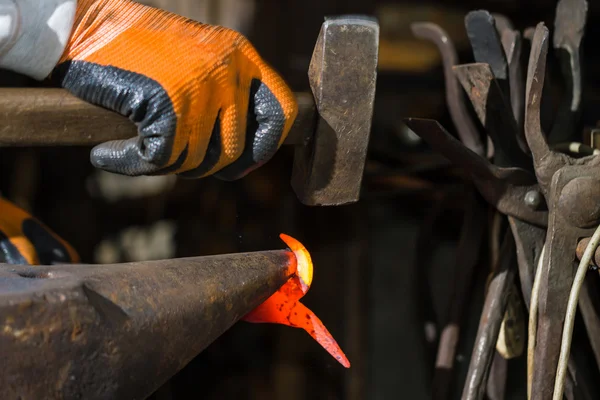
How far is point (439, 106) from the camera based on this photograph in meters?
1.82

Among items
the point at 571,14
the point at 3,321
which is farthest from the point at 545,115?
the point at 3,321

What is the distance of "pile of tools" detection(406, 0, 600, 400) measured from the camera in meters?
0.84

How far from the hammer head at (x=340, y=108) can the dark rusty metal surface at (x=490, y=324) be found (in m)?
0.29

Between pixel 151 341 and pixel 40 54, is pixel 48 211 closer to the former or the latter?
pixel 40 54

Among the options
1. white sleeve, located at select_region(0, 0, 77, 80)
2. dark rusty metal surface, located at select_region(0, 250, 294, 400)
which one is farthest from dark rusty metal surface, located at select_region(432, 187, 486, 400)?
white sleeve, located at select_region(0, 0, 77, 80)

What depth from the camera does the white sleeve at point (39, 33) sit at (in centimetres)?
72

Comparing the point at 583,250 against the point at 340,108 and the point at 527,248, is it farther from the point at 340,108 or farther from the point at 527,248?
the point at 340,108

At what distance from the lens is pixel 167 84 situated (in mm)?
719

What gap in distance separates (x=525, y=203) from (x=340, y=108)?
32 cm

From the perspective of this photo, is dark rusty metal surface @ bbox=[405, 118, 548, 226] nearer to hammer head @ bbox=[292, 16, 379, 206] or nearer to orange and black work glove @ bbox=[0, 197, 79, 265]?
hammer head @ bbox=[292, 16, 379, 206]

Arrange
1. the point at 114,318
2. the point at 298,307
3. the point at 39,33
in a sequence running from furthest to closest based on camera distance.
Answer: the point at 298,307
the point at 39,33
the point at 114,318

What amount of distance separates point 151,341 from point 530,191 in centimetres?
58

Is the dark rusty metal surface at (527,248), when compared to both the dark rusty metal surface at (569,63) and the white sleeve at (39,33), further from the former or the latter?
the white sleeve at (39,33)

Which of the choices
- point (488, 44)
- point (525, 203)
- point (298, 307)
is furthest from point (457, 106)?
point (298, 307)
